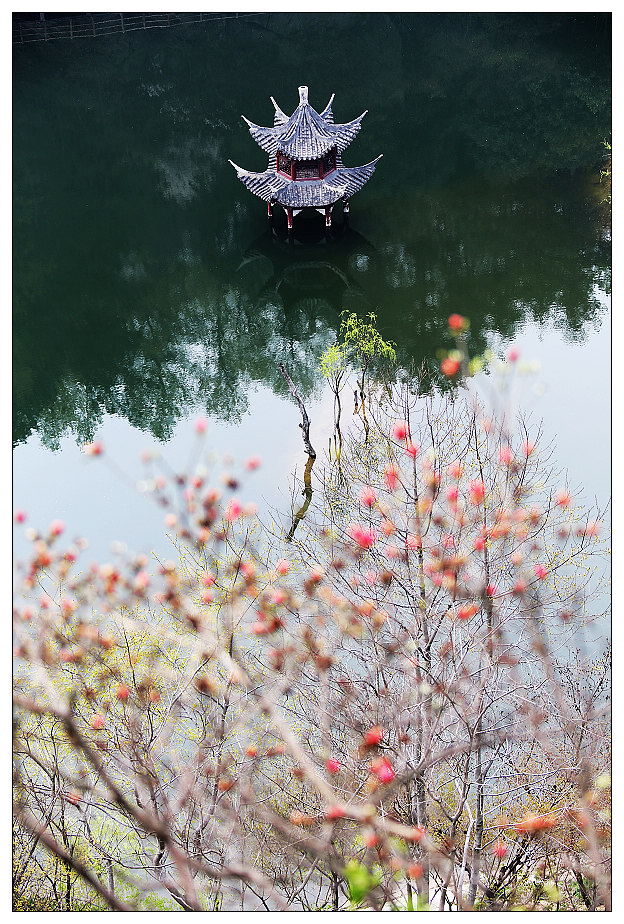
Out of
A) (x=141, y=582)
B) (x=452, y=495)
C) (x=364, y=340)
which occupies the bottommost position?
(x=141, y=582)

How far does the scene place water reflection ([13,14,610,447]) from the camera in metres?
11.4

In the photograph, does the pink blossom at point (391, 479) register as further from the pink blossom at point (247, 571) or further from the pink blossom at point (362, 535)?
the pink blossom at point (247, 571)

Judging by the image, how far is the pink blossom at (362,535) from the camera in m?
5.55

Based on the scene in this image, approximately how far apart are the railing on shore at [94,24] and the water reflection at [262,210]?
A: 34 cm

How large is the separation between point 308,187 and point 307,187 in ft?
0.06

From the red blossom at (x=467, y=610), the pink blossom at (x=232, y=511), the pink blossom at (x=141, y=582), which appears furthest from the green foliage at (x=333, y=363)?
the red blossom at (x=467, y=610)

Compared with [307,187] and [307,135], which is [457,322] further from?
[307,135]

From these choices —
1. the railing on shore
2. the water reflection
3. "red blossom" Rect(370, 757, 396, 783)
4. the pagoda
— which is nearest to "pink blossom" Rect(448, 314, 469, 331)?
the water reflection

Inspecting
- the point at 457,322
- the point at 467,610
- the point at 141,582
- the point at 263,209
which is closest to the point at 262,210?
the point at 263,209

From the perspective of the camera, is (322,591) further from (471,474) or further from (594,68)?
(594,68)

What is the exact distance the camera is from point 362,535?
223 inches

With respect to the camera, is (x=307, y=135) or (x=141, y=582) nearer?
(x=141, y=582)

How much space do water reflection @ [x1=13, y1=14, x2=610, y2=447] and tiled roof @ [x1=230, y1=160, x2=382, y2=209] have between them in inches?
30.4

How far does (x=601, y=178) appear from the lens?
14.2m
